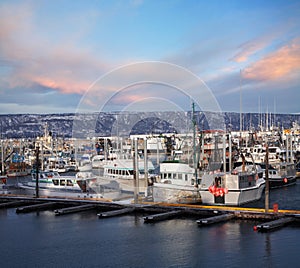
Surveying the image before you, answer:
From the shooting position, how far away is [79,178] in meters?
35.4

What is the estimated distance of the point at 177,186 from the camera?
100ft

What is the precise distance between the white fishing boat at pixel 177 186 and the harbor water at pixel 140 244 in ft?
11.0

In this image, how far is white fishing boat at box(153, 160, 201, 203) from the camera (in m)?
30.2

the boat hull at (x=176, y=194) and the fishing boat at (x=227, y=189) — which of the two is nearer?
the fishing boat at (x=227, y=189)

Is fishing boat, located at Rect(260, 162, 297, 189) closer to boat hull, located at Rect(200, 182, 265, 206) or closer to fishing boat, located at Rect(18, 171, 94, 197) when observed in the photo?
boat hull, located at Rect(200, 182, 265, 206)

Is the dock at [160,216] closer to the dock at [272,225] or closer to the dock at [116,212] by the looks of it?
the dock at [116,212]

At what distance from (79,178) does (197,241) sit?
52.0 ft

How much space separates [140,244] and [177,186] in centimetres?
930

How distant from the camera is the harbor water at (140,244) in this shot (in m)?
18.9

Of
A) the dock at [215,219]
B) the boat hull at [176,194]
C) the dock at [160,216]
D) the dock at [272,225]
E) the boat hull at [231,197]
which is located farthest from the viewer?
the boat hull at [176,194]

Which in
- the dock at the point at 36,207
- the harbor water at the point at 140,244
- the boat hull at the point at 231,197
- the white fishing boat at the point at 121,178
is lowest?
the harbor water at the point at 140,244

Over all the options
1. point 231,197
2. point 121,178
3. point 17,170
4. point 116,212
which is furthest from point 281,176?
point 17,170

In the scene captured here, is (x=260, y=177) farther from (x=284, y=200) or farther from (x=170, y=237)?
(x=170, y=237)

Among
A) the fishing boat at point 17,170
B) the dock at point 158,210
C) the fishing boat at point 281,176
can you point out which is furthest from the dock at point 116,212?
the fishing boat at point 17,170
